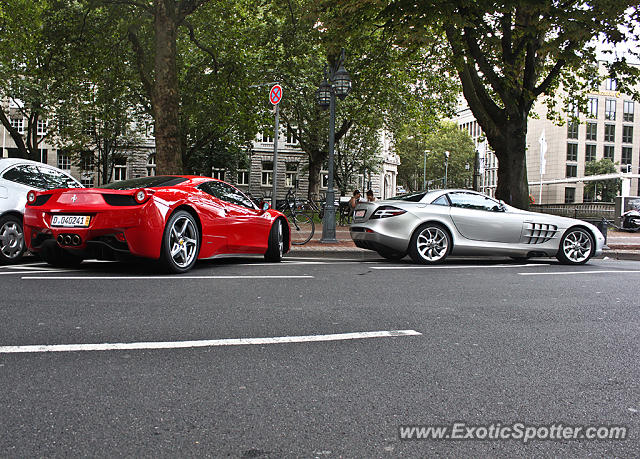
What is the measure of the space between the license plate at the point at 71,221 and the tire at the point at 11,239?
1.44 metres

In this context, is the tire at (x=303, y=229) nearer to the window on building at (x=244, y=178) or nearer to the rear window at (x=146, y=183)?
A: the rear window at (x=146, y=183)

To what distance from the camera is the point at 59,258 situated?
8.21 m

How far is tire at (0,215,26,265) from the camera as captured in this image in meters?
8.39

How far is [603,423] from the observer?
272 cm

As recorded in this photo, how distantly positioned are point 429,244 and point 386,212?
95cm

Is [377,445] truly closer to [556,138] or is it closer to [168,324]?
[168,324]

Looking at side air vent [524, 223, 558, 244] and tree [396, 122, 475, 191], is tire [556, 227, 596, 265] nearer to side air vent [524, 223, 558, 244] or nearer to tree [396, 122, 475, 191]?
side air vent [524, 223, 558, 244]

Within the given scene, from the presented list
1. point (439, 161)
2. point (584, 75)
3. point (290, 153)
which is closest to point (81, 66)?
point (584, 75)

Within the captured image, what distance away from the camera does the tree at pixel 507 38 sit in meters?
14.2

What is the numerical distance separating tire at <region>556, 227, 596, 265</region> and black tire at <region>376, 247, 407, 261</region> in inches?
118

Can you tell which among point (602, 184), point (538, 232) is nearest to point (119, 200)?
point (538, 232)

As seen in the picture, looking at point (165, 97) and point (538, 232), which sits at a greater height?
point (165, 97)

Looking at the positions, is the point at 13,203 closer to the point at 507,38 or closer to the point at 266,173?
the point at 507,38

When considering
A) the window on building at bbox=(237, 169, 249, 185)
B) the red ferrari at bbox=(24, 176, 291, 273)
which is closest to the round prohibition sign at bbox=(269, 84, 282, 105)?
the red ferrari at bbox=(24, 176, 291, 273)
